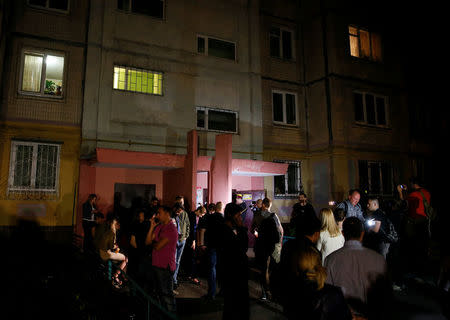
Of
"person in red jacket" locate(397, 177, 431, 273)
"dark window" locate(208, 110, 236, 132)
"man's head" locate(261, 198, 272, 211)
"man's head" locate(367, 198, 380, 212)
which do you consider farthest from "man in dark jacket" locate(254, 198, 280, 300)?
"dark window" locate(208, 110, 236, 132)

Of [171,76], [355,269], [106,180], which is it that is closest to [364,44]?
[171,76]

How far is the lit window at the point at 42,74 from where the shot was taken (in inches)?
466

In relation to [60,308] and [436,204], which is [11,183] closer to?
[60,308]

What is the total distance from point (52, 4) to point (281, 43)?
A: 10.2m

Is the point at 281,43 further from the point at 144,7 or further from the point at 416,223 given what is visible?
the point at 416,223

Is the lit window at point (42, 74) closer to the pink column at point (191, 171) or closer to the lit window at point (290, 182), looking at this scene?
the pink column at point (191, 171)

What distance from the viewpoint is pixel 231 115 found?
14859mm

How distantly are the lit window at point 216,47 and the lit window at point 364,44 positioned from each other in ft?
19.8

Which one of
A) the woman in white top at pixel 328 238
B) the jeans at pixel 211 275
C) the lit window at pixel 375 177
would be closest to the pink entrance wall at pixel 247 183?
the lit window at pixel 375 177

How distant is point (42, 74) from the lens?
11.9m

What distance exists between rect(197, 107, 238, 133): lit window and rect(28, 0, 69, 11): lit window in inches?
250

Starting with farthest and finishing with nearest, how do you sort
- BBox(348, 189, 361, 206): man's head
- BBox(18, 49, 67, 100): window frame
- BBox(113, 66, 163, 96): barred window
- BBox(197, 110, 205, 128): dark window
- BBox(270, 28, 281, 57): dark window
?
BBox(270, 28, 281, 57): dark window → BBox(197, 110, 205, 128): dark window → BBox(113, 66, 163, 96): barred window → BBox(18, 49, 67, 100): window frame → BBox(348, 189, 361, 206): man's head

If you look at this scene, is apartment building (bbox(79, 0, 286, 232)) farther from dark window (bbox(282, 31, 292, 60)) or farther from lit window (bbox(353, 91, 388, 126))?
lit window (bbox(353, 91, 388, 126))

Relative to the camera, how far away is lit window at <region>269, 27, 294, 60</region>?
16.5 metres
